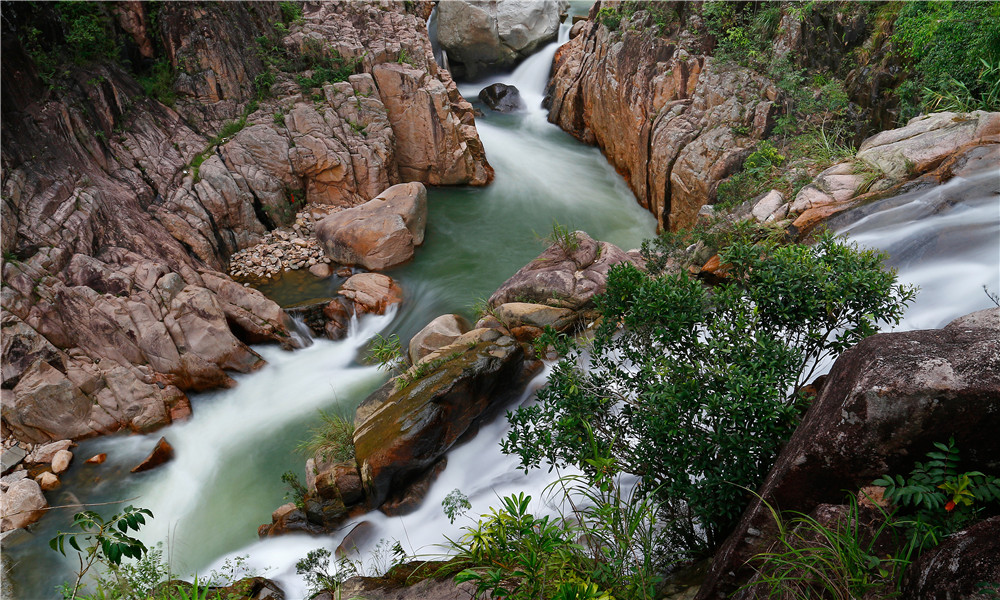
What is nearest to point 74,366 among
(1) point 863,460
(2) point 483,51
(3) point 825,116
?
(1) point 863,460

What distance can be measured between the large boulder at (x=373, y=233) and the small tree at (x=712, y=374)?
8.07 m

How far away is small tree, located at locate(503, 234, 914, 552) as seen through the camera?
3.32 meters

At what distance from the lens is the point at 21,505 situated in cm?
707

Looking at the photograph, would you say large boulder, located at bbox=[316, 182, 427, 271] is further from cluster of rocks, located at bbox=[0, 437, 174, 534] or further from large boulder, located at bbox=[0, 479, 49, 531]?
large boulder, located at bbox=[0, 479, 49, 531]

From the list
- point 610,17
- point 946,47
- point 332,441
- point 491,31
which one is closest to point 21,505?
point 332,441

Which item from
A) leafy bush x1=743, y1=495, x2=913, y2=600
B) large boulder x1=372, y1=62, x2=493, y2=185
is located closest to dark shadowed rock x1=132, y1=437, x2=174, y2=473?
leafy bush x1=743, y1=495, x2=913, y2=600

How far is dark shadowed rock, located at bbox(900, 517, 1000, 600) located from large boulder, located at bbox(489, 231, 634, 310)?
578 cm

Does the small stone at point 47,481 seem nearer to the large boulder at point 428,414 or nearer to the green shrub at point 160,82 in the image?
the large boulder at point 428,414

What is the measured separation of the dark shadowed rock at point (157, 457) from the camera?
7.77 meters

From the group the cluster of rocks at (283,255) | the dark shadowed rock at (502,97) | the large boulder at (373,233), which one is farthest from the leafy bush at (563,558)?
the dark shadowed rock at (502,97)

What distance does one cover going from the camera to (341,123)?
13.1 m

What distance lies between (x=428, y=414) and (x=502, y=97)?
1542 cm

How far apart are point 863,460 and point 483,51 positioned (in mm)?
20878

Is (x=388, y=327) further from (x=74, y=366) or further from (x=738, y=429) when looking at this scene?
(x=738, y=429)
